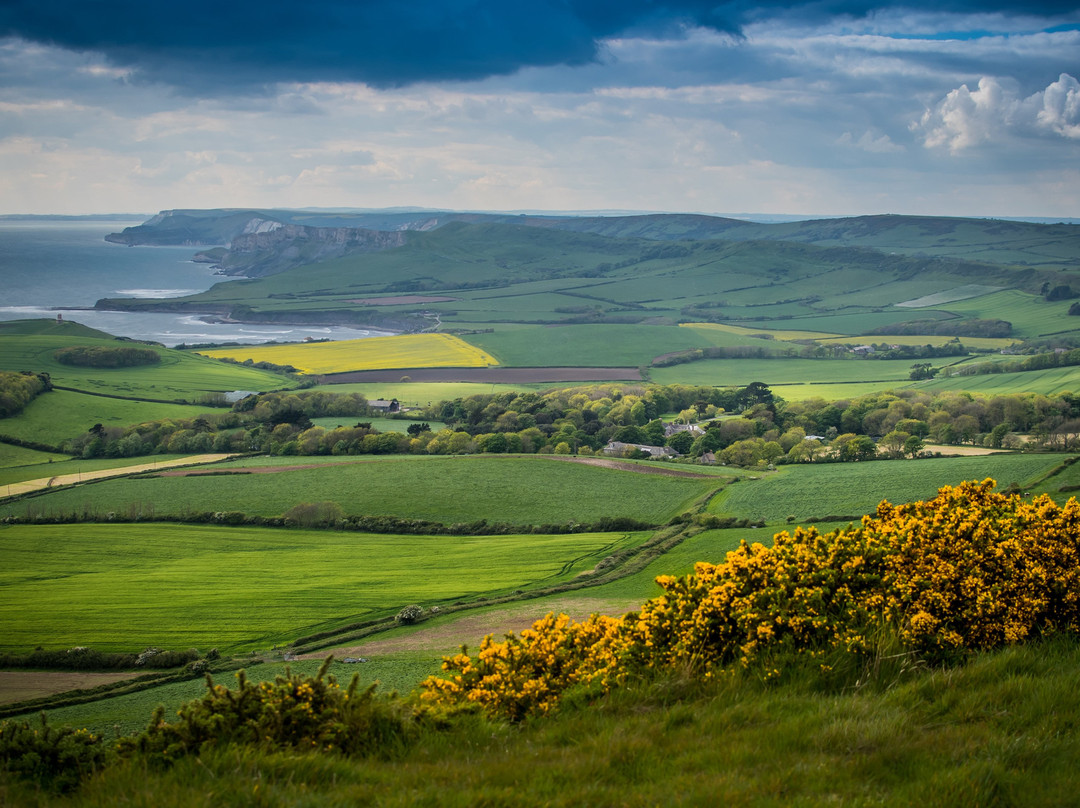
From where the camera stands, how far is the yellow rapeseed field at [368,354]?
144m

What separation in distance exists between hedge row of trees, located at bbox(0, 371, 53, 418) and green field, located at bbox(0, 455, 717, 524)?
32.1 metres

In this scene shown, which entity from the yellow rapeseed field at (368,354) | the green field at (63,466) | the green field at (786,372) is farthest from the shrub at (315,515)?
the yellow rapeseed field at (368,354)

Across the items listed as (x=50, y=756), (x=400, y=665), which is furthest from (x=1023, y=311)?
(x=50, y=756)

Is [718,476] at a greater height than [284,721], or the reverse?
[284,721]

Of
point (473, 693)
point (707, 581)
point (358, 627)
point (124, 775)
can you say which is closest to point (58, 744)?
point (124, 775)

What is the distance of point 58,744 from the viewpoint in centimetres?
855

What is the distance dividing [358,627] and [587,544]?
1825 centimetres

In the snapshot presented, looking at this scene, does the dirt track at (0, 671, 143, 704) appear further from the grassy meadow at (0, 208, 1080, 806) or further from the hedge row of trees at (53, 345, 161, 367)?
the hedge row of trees at (53, 345, 161, 367)

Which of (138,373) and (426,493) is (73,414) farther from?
(426,493)

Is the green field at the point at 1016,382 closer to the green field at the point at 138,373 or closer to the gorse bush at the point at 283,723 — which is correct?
the green field at the point at 138,373

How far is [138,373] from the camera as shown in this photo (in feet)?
400

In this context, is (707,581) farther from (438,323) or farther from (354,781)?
(438,323)

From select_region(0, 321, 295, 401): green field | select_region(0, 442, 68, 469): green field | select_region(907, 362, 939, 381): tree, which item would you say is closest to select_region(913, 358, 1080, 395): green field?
select_region(907, 362, 939, 381): tree

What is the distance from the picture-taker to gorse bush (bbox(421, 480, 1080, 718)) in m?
10.4
